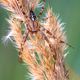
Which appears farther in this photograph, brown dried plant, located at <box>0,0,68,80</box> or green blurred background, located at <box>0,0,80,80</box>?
green blurred background, located at <box>0,0,80,80</box>

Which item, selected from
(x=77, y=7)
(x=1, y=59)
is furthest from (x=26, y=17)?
(x=1, y=59)

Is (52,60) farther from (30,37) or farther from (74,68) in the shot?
(74,68)

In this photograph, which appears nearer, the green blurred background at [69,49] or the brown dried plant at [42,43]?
the brown dried plant at [42,43]

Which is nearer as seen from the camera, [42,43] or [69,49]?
[42,43]
